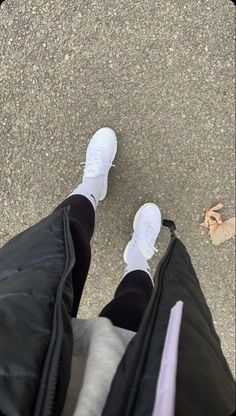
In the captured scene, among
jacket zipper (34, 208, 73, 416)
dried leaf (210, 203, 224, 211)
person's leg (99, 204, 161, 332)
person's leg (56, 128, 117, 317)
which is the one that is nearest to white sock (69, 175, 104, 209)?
person's leg (56, 128, 117, 317)

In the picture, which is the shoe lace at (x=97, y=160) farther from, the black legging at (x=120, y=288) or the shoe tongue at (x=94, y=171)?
the black legging at (x=120, y=288)

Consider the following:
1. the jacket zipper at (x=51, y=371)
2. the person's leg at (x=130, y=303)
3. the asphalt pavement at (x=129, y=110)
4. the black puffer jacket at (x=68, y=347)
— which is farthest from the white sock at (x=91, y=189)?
the jacket zipper at (x=51, y=371)

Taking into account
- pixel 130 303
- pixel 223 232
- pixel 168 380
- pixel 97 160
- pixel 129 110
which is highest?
pixel 168 380

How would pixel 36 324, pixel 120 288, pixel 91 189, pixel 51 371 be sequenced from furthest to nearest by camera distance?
1. pixel 91 189
2. pixel 120 288
3. pixel 36 324
4. pixel 51 371

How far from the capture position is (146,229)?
1.95 metres

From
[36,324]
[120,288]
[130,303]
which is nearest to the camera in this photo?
[36,324]

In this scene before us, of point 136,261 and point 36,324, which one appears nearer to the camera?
point 36,324

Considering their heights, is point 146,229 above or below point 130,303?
below

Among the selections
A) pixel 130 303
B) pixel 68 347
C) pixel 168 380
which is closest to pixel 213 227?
pixel 130 303

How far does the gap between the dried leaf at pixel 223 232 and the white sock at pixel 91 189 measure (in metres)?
0.54

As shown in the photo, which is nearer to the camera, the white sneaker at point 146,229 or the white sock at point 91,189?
the white sock at point 91,189

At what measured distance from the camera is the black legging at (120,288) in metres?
1.29

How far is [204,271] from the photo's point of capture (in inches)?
80.4

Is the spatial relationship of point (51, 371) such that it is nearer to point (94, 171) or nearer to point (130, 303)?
point (130, 303)
